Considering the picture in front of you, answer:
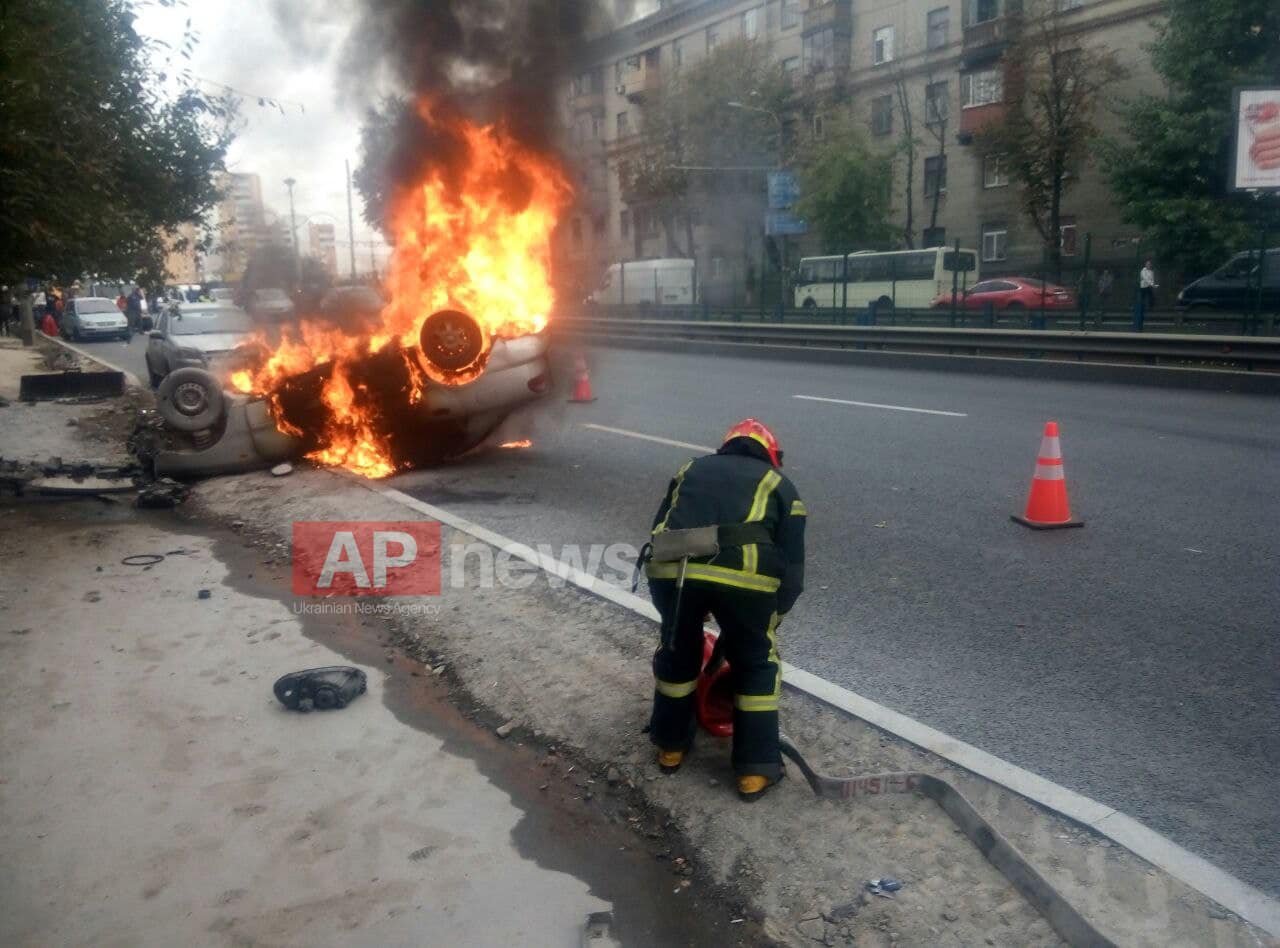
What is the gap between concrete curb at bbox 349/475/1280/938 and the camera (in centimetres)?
→ 294

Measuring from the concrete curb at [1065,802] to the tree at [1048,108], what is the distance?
31.9m

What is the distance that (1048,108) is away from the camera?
110 feet

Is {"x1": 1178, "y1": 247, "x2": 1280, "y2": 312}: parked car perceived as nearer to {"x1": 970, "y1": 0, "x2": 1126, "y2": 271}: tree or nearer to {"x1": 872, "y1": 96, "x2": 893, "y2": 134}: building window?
{"x1": 970, "y1": 0, "x2": 1126, "y2": 271}: tree

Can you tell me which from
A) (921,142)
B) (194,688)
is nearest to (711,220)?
(921,142)

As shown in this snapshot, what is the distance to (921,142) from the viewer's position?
129 ft

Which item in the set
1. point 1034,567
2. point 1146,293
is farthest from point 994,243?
point 1034,567

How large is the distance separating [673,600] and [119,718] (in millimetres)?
2524

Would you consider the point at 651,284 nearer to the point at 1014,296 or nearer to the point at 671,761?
the point at 1014,296

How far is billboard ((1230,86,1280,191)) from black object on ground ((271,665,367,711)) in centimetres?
1774

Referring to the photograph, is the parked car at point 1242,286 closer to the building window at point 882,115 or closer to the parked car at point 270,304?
the parked car at point 270,304

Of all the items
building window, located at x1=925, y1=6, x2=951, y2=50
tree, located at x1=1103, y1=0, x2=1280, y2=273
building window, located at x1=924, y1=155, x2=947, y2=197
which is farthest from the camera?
building window, located at x1=924, y1=155, x2=947, y2=197

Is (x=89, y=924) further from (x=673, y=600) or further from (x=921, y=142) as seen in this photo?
(x=921, y=142)

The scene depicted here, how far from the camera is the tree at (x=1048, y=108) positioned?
33.2m

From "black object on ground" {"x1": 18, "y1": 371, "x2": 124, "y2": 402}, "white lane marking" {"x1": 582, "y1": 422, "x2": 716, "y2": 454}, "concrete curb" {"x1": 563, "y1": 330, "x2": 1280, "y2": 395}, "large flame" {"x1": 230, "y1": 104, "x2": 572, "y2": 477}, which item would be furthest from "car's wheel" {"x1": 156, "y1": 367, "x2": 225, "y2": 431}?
"black object on ground" {"x1": 18, "y1": 371, "x2": 124, "y2": 402}
